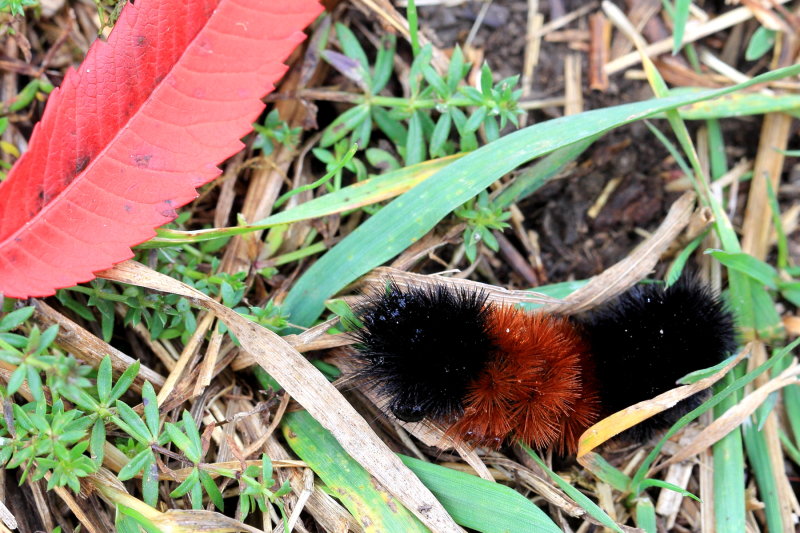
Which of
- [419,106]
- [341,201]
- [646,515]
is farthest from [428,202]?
[646,515]

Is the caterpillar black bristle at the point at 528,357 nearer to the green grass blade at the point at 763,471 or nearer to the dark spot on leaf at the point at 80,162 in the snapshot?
the green grass blade at the point at 763,471

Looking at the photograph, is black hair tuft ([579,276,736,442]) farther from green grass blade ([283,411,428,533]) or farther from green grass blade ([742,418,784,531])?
green grass blade ([283,411,428,533])

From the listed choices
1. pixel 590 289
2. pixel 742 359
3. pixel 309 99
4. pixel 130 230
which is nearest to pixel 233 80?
pixel 130 230

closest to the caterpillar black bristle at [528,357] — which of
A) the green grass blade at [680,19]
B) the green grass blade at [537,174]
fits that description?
the green grass blade at [537,174]

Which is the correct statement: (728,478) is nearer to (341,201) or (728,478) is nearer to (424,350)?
(424,350)

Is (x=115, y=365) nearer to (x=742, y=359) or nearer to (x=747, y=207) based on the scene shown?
(x=742, y=359)

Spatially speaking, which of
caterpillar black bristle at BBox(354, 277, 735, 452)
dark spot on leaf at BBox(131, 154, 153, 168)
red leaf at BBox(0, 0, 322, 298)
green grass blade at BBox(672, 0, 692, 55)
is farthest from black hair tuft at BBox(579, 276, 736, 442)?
dark spot on leaf at BBox(131, 154, 153, 168)
